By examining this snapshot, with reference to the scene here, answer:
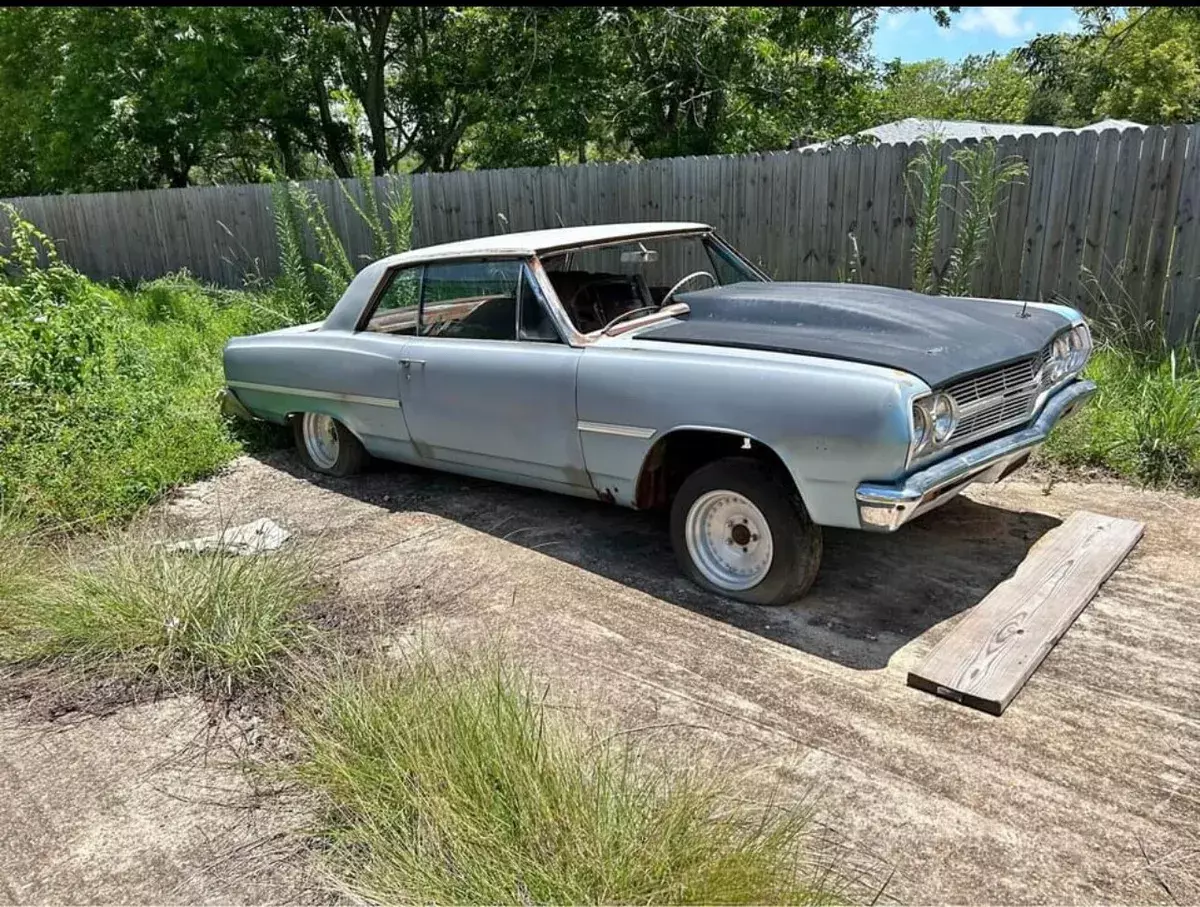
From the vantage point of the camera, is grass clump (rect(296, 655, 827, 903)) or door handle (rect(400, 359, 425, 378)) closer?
grass clump (rect(296, 655, 827, 903))

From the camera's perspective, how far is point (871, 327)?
382 cm

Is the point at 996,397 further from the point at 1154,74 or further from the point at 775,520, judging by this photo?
the point at 1154,74

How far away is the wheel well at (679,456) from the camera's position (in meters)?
3.77

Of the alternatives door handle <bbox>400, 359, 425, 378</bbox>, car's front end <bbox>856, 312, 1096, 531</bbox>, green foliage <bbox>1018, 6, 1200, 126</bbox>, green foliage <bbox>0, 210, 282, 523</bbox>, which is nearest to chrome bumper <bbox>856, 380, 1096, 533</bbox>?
car's front end <bbox>856, 312, 1096, 531</bbox>

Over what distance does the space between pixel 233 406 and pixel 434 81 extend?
15.3 m

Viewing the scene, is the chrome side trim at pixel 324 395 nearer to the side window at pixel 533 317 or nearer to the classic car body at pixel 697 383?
the classic car body at pixel 697 383

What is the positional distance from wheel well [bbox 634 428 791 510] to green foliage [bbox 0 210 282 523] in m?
3.40

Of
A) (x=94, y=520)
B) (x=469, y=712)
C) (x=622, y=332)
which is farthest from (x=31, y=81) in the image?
(x=469, y=712)

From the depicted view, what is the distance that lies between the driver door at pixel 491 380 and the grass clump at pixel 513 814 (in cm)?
165

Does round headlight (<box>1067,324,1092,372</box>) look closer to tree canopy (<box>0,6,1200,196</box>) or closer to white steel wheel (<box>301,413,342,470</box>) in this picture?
white steel wheel (<box>301,413,342,470</box>)

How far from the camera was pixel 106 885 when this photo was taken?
2.41 m

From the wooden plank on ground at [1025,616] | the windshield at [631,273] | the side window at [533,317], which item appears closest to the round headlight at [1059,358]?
the wooden plank on ground at [1025,616]

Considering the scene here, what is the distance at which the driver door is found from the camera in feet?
13.9

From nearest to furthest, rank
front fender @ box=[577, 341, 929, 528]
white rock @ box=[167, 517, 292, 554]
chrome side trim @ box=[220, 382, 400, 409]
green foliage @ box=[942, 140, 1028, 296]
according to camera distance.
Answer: front fender @ box=[577, 341, 929, 528]
white rock @ box=[167, 517, 292, 554]
chrome side trim @ box=[220, 382, 400, 409]
green foliage @ box=[942, 140, 1028, 296]
